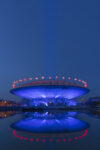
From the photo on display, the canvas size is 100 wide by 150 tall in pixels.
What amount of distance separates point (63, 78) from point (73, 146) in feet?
127

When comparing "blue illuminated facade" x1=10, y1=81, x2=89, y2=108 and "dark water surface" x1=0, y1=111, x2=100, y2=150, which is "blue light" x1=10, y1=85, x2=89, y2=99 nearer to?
"blue illuminated facade" x1=10, y1=81, x2=89, y2=108

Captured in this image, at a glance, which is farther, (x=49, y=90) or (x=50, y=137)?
(x=49, y=90)

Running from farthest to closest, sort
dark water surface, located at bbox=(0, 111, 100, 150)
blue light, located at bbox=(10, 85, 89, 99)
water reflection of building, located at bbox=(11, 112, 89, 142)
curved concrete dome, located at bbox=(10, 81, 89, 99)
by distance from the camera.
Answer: blue light, located at bbox=(10, 85, 89, 99) → curved concrete dome, located at bbox=(10, 81, 89, 99) → water reflection of building, located at bbox=(11, 112, 89, 142) → dark water surface, located at bbox=(0, 111, 100, 150)

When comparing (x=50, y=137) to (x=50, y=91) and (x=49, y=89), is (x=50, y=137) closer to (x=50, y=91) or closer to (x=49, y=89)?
(x=49, y=89)

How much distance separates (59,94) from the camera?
42.2 metres

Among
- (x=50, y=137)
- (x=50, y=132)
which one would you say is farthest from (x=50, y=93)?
(x=50, y=137)

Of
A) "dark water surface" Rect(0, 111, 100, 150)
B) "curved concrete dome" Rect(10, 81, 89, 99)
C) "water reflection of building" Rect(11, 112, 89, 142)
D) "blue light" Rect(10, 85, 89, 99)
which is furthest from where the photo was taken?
"blue light" Rect(10, 85, 89, 99)

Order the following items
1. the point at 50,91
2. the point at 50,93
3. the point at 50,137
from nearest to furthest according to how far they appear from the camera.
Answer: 1. the point at 50,137
2. the point at 50,91
3. the point at 50,93

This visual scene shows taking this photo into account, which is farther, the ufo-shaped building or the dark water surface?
the ufo-shaped building

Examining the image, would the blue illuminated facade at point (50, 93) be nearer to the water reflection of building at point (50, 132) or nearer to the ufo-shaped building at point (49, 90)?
the ufo-shaped building at point (49, 90)

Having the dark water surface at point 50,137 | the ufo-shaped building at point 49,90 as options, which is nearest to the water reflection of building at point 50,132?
the dark water surface at point 50,137

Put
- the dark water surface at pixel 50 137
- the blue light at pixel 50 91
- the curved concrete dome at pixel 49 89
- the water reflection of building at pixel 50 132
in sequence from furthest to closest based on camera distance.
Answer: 1. the blue light at pixel 50 91
2. the curved concrete dome at pixel 49 89
3. the water reflection of building at pixel 50 132
4. the dark water surface at pixel 50 137

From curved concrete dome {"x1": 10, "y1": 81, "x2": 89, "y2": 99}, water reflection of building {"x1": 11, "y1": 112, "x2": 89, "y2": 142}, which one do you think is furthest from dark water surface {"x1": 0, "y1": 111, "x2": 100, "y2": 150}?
curved concrete dome {"x1": 10, "y1": 81, "x2": 89, "y2": 99}

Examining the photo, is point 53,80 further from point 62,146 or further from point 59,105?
point 62,146
